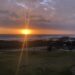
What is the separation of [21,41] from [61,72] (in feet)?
10.5

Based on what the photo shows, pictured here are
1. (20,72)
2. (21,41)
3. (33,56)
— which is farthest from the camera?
(21,41)

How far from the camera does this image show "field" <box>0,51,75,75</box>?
40.8 ft

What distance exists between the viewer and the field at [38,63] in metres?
12.4

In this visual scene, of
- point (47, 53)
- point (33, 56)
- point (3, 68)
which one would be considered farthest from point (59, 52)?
point (3, 68)

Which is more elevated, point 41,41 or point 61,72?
point 41,41

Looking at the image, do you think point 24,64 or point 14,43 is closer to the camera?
point 24,64

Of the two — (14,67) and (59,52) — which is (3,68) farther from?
(59,52)

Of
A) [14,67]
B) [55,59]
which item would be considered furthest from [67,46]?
[14,67]

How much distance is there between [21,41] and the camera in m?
14.8

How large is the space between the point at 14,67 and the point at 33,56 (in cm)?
158

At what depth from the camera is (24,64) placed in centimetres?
1298

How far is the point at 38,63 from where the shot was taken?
43.4ft

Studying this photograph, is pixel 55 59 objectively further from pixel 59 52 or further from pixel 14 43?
pixel 14 43

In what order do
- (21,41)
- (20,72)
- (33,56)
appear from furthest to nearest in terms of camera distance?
1. (21,41)
2. (33,56)
3. (20,72)
